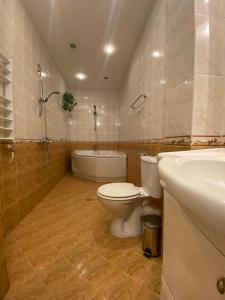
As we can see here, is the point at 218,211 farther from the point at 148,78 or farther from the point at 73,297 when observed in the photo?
the point at 148,78

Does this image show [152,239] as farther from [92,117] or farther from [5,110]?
[92,117]

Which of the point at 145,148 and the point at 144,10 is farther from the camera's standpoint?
the point at 145,148

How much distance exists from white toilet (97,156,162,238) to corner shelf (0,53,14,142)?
0.98 metres

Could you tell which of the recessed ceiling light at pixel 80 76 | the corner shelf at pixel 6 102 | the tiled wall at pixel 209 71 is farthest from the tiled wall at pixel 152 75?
the recessed ceiling light at pixel 80 76

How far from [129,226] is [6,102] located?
1.59m

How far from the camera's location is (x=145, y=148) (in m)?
1.86

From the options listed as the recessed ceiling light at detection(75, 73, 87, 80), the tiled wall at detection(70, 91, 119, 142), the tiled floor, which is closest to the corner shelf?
the tiled floor

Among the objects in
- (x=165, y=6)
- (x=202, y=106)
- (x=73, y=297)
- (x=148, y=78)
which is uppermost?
(x=165, y=6)

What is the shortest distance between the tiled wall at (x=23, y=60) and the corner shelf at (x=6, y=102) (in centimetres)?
12

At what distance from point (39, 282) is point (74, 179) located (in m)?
2.39

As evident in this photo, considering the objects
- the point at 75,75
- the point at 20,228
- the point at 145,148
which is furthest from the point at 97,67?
the point at 20,228

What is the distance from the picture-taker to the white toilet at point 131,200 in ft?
3.96

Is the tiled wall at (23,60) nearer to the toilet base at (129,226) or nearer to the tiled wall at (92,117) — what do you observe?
the toilet base at (129,226)

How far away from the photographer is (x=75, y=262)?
1.08 m
